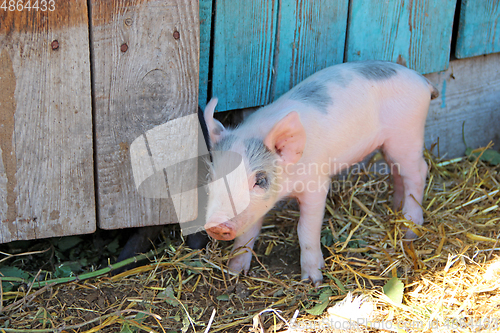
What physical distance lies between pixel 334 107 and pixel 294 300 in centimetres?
107

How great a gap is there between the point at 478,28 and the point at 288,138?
6.92 feet

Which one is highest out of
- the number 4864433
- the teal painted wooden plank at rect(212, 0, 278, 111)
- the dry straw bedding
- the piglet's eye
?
the number 4864433

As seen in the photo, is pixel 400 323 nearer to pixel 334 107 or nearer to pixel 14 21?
pixel 334 107

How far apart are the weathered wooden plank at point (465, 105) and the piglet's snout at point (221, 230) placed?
2.15m

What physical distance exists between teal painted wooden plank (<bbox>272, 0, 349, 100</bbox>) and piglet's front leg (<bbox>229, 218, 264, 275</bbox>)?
0.88 m

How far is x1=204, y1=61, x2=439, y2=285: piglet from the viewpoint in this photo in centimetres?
237

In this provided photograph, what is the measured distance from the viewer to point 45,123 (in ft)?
7.02

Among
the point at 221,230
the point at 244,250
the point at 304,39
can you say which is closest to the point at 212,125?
the point at 221,230

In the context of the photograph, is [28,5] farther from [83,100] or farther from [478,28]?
[478,28]

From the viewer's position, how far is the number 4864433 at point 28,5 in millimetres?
1901

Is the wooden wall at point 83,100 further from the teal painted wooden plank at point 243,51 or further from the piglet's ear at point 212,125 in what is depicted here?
the teal painted wooden plank at point 243,51

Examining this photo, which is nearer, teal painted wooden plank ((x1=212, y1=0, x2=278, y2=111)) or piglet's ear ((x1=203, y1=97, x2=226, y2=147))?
piglet's ear ((x1=203, y1=97, x2=226, y2=147))

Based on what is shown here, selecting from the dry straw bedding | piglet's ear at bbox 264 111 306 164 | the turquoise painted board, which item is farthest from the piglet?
the turquoise painted board

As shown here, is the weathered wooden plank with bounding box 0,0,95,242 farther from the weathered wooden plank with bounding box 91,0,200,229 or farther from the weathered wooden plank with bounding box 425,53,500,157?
the weathered wooden plank with bounding box 425,53,500,157
